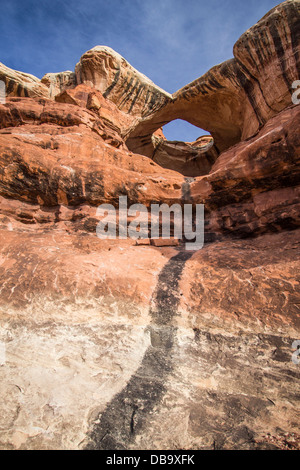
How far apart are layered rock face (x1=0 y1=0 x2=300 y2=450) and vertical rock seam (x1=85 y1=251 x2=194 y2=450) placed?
14mm

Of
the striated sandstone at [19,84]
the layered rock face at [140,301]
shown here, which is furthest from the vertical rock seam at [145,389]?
the striated sandstone at [19,84]

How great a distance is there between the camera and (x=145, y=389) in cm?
230

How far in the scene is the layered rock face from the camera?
1961 mm

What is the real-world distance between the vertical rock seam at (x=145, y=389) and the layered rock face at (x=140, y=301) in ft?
0.05

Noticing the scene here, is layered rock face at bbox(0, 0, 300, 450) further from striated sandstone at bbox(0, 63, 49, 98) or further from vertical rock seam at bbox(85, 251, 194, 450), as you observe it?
striated sandstone at bbox(0, 63, 49, 98)

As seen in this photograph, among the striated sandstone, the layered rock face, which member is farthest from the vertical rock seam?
the striated sandstone

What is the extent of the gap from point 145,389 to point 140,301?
1.47m

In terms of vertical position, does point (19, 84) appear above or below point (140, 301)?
above

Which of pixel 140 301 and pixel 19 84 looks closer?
pixel 140 301

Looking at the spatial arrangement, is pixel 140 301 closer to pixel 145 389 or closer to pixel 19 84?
pixel 145 389

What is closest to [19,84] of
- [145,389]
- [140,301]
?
[140,301]

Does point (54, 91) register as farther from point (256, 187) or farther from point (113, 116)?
point (256, 187)

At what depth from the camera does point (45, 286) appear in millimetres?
3576
